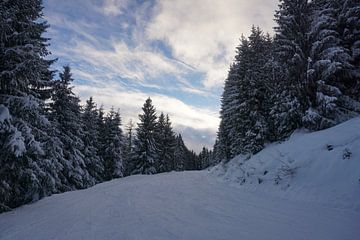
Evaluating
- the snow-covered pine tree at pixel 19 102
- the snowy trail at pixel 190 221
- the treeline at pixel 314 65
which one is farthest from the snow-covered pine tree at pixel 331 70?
the snow-covered pine tree at pixel 19 102

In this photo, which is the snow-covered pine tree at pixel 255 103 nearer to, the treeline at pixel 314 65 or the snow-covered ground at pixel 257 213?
the treeline at pixel 314 65

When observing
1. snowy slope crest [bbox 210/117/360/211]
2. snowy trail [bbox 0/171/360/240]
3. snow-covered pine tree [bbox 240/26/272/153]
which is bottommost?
snowy trail [bbox 0/171/360/240]

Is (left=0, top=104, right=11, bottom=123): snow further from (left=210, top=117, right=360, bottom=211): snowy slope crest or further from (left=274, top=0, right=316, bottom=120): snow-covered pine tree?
(left=274, top=0, right=316, bottom=120): snow-covered pine tree

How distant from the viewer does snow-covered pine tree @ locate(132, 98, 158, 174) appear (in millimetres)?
35000

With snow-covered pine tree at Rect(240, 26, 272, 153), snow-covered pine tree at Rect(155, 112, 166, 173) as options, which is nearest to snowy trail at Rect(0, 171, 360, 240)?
snow-covered pine tree at Rect(240, 26, 272, 153)

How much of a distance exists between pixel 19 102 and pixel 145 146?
83.0 ft

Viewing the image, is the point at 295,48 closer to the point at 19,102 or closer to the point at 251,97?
the point at 251,97

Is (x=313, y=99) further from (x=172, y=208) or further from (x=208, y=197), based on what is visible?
(x=172, y=208)

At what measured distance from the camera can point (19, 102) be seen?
35.0 feet

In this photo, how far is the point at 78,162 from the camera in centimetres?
2189

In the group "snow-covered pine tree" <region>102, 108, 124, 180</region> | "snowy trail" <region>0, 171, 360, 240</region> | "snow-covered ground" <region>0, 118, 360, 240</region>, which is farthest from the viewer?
"snow-covered pine tree" <region>102, 108, 124, 180</region>

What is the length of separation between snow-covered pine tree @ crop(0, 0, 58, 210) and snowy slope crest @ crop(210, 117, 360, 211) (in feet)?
33.8

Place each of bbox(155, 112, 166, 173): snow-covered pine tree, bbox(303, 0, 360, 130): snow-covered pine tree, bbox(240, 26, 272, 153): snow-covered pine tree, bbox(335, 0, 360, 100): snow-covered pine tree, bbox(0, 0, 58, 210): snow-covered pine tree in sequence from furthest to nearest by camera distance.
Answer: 1. bbox(155, 112, 166, 173): snow-covered pine tree
2. bbox(240, 26, 272, 153): snow-covered pine tree
3. bbox(335, 0, 360, 100): snow-covered pine tree
4. bbox(303, 0, 360, 130): snow-covered pine tree
5. bbox(0, 0, 58, 210): snow-covered pine tree

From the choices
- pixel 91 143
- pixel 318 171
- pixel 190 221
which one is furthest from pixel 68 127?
pixel 318 171
